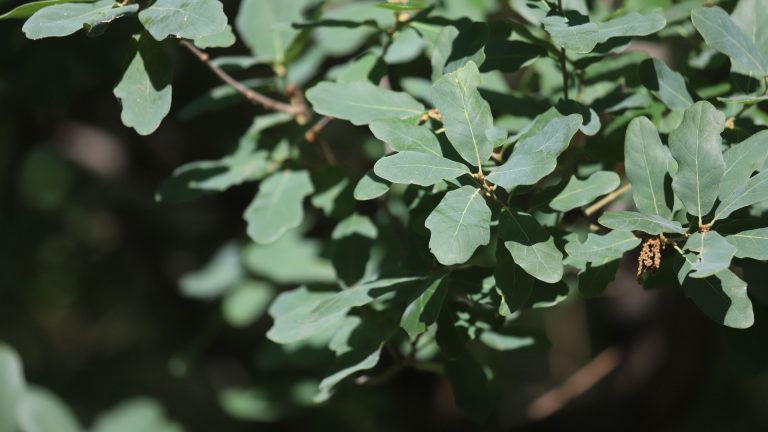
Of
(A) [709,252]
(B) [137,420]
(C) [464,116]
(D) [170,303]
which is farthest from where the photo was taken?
(D) [170,303]

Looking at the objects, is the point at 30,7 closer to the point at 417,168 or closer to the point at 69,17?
the point at 69,17

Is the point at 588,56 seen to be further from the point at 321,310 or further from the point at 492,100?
the point at 321,310

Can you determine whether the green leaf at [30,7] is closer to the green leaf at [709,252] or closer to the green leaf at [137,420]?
the green leaf at [709,252]

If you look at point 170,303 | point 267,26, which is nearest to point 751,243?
point 267,26

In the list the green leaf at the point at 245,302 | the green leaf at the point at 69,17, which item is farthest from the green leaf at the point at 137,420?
the green leaf at the point at 69,17

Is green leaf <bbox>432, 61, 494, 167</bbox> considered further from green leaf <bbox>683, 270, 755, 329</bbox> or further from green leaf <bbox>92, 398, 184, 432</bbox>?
green leaf <bbox>92, 398, 184, 432</bbox>
